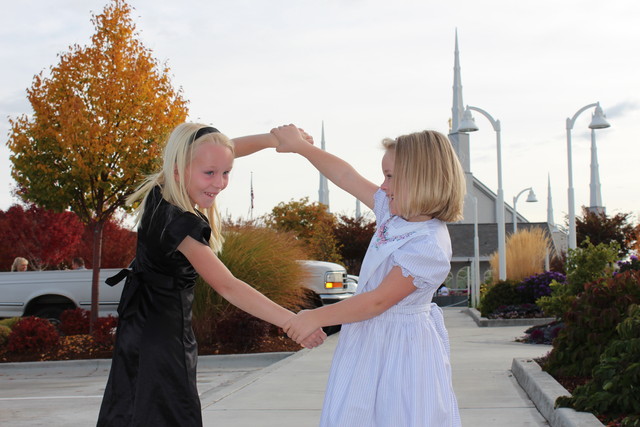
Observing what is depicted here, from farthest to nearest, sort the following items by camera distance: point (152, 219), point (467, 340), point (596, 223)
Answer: point (596, 223) → point (467, 340) → point (152, 219)

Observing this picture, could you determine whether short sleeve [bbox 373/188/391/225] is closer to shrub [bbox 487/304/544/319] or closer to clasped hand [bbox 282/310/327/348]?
clasped hand [bbox 282/310/327/348]

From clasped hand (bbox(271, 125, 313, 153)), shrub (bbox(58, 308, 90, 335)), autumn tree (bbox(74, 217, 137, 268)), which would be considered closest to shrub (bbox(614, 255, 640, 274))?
clasped hand (bbox(271, 125, 313, 153))

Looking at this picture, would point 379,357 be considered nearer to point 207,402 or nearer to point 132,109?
point 207,402

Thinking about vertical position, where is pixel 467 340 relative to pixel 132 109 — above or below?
below

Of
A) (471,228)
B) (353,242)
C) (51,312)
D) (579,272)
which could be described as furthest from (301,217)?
(579,272)

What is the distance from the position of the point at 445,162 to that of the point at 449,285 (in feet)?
167

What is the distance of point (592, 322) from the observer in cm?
705

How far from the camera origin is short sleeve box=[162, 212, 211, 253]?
3.17 meters

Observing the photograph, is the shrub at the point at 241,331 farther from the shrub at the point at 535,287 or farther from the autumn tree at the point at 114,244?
the autumn tree at the point at 114,244

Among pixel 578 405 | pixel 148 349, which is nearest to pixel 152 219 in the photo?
pixel 148 349

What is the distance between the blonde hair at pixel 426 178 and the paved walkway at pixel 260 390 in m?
3.39

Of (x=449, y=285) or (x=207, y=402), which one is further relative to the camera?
(x=449, y=285)

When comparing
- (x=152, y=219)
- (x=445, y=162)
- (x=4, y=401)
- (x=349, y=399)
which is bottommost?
(x=4, y=401)

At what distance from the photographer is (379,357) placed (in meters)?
3.05
